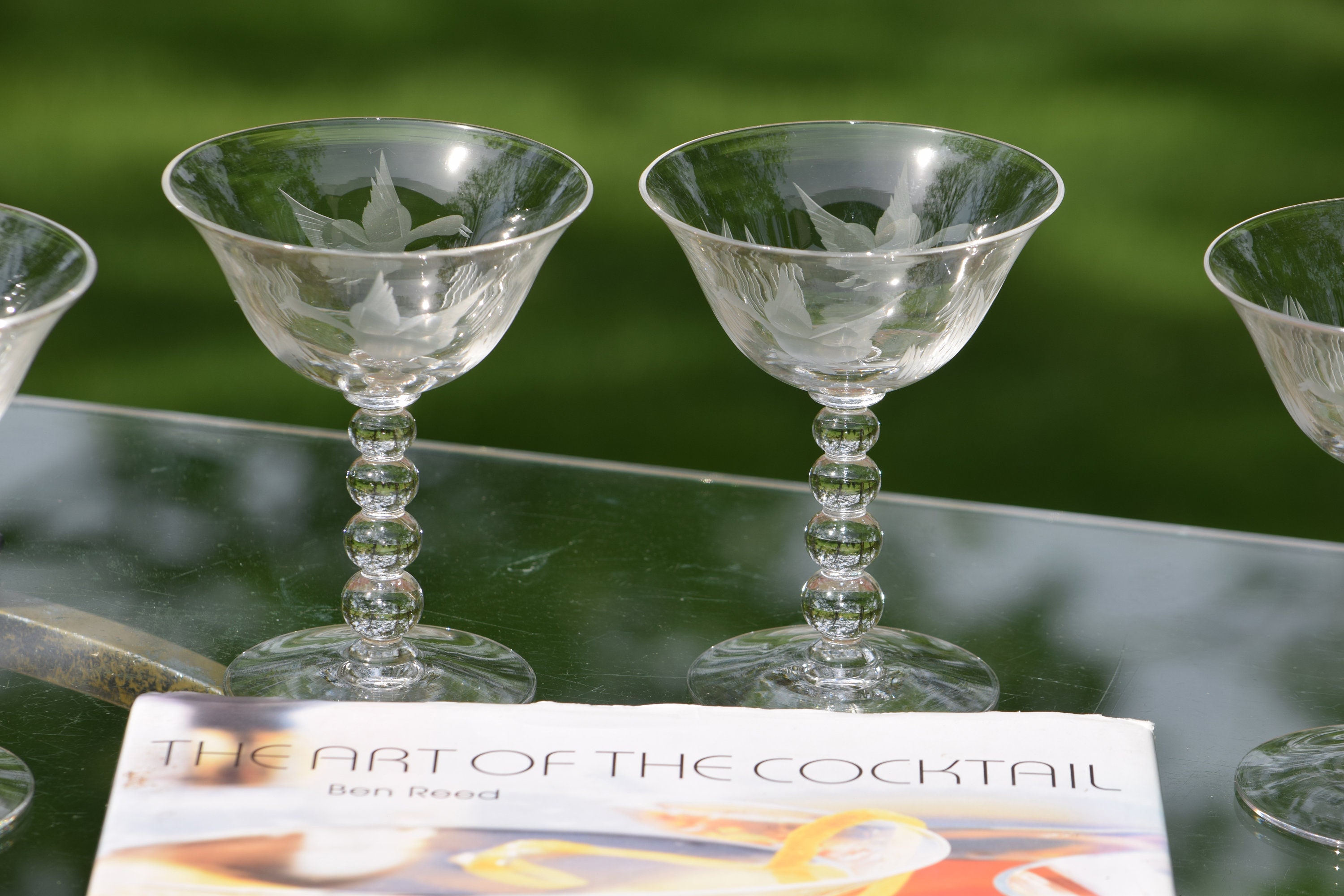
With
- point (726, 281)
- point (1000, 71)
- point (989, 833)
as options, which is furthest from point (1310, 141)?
point (989, 833)

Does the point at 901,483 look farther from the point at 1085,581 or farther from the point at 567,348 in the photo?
the point at 1085,581

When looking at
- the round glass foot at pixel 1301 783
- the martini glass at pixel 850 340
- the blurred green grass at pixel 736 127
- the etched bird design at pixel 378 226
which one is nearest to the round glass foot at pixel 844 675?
the martini glass at pixel 850 340

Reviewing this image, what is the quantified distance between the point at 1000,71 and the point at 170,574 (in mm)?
839

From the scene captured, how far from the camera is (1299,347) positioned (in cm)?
53

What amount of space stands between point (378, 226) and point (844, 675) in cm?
28

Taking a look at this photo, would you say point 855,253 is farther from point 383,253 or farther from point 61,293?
point 61,293

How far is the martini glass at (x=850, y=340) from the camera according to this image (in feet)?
1.99

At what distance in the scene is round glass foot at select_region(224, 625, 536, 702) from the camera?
0.63 m

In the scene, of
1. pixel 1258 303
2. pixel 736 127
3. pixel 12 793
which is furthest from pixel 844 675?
pixel 736 127

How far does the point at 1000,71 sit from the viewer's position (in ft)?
4.19

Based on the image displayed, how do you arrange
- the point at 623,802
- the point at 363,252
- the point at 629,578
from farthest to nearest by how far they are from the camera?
the point at 629,578
the point at 363,252
the point at 623,802

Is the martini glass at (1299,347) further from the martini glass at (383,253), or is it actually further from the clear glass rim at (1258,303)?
the martini glass at (383,253)

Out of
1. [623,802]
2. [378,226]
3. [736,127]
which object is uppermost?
[736,127]

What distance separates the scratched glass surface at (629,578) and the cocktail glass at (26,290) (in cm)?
1
